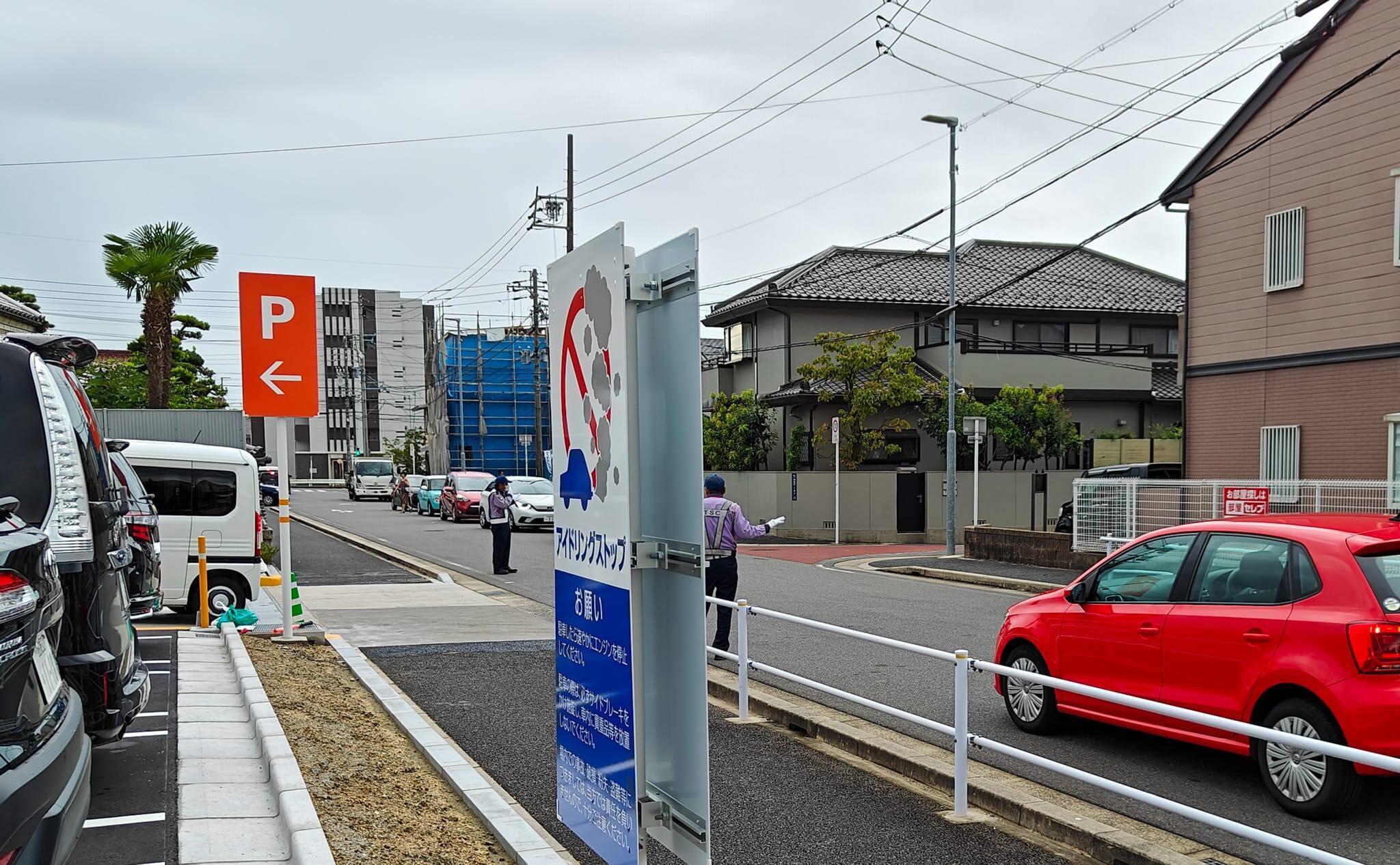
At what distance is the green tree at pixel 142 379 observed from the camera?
42.9 m

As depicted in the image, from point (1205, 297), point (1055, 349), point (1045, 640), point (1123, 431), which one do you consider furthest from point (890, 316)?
point (1045, 640)

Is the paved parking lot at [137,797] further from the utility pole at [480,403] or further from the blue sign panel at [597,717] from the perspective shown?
the utility pole at [480,403]

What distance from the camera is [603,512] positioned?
368cm

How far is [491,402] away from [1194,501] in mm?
56654

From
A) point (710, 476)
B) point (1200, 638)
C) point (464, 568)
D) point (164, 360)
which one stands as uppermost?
point (164, 360)

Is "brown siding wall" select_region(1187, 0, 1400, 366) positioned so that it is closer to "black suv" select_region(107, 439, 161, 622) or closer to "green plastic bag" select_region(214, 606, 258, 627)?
"green plastic bag" select_region(214, 606, 258, 627)

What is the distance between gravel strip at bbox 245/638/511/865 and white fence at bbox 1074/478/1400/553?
1262cm

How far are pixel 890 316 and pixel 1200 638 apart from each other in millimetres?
32820

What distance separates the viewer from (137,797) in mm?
6055

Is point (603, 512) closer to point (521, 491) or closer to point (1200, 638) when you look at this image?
point (1200, 638)

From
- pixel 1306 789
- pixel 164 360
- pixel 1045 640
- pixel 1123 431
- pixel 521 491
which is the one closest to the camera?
pixel 1306 789

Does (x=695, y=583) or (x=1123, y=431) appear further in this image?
(x=1123, y=431)

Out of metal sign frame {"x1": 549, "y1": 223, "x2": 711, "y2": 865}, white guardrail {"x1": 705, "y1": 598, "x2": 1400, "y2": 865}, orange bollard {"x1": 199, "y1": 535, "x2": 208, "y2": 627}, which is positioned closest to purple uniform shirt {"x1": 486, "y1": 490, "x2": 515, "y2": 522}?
orange bollard {"x1": 199, "y1": 535, "x2": 208, "y2": 627}

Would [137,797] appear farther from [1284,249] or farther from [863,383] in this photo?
[863,383]
